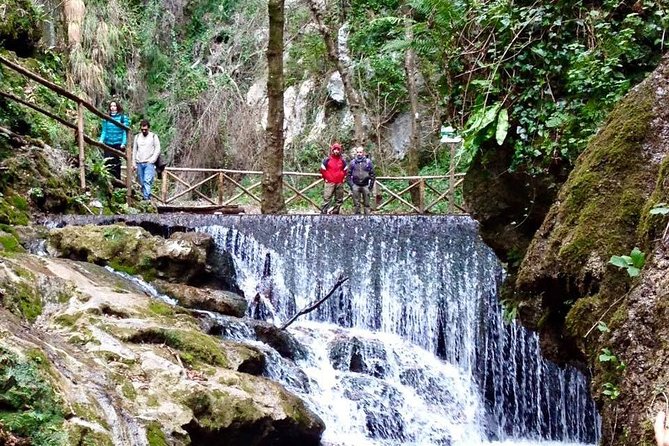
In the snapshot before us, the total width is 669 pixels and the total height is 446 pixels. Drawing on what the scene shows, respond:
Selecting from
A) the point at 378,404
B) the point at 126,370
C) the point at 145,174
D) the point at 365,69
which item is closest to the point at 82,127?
the point at 145,174

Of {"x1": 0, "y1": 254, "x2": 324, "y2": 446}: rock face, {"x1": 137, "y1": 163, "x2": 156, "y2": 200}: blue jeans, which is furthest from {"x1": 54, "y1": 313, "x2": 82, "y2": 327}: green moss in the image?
{"x1": 137, "y1": 163, "x2": 156, "y2": 200}: blue jeans

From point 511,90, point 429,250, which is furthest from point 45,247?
point 511,90

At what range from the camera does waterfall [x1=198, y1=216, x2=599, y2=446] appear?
6879mm

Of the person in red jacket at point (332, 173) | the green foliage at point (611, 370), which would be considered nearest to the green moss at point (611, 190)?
the green foliage at point (611, 370)

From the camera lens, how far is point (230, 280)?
8.89m

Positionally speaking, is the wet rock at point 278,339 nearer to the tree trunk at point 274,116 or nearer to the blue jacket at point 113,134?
the tree trunk at point 274,116

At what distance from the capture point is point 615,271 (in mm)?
3111

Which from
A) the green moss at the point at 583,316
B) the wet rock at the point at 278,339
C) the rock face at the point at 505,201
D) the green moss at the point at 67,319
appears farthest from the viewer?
the wet rock at the point at 278,339

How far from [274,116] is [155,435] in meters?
7.80

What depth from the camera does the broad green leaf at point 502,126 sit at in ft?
15.1

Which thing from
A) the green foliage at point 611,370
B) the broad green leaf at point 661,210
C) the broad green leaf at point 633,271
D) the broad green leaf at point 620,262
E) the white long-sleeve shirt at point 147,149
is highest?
the white long-sleeve shirt at point 147,149

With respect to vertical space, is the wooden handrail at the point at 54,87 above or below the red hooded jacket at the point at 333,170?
above

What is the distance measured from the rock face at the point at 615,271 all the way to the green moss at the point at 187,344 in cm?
238

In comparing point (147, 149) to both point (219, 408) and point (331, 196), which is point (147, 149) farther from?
point (219, 408)
